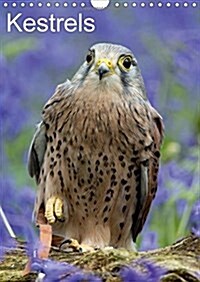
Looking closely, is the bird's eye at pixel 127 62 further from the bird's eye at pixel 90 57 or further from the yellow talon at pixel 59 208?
the yellow talon at pixel 59 208

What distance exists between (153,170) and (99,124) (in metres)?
0.09

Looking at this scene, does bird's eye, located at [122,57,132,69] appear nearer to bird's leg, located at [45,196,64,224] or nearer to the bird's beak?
the bird's beak

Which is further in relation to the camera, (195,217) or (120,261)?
(195,217)

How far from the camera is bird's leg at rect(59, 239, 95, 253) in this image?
922mm

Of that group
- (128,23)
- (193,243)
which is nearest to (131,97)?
(128,23)

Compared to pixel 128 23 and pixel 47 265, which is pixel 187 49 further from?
pixel 47 265

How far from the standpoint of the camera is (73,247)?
0.93 metres

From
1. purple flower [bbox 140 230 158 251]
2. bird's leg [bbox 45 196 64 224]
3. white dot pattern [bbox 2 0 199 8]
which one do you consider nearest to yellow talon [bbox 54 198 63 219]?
bird's leg [bbox 45 196 64 224]

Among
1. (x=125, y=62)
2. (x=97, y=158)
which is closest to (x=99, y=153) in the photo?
(x=97, y=158)

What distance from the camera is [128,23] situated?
0.95m

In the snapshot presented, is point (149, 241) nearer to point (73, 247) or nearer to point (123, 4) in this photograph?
point (73, 247)

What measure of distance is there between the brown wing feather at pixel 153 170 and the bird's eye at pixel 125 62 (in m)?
0.06

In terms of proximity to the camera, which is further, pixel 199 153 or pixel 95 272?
pixel 199 153

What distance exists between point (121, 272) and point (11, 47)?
1.02 ft
